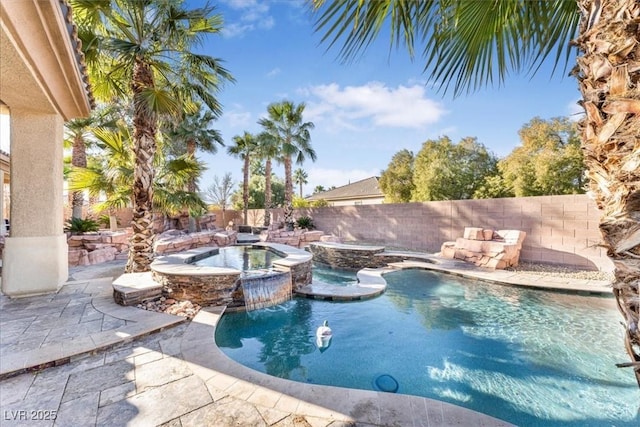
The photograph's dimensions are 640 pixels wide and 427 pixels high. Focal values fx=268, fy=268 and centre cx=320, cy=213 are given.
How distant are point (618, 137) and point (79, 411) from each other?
15.1 feet

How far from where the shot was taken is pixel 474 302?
22.3 ft

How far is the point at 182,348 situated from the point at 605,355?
6.76 meters

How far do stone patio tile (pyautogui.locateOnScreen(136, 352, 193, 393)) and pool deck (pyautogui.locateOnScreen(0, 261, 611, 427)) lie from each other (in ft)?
0.04

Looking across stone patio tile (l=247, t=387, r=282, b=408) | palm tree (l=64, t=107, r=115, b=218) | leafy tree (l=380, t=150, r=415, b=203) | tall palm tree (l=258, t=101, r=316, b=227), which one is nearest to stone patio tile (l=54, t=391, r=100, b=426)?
stone patio tile (l=247, t=387, r=282, b=408)

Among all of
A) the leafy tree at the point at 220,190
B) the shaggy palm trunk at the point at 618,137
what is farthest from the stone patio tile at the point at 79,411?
the leafy tree at the point at 220,190

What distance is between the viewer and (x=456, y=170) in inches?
702

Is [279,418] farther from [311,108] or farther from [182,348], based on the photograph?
[311,108]

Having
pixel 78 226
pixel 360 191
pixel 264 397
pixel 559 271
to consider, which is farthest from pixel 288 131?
pixel 264 397

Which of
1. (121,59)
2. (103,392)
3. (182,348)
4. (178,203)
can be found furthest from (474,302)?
(121,59)

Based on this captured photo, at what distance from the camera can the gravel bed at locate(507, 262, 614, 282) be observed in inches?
320

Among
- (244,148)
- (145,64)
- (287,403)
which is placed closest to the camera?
(287,403)

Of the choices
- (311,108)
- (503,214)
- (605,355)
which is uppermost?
(311,108)

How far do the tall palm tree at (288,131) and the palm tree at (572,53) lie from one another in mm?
15989

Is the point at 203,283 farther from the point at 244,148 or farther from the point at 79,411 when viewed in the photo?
the point at 244,148
